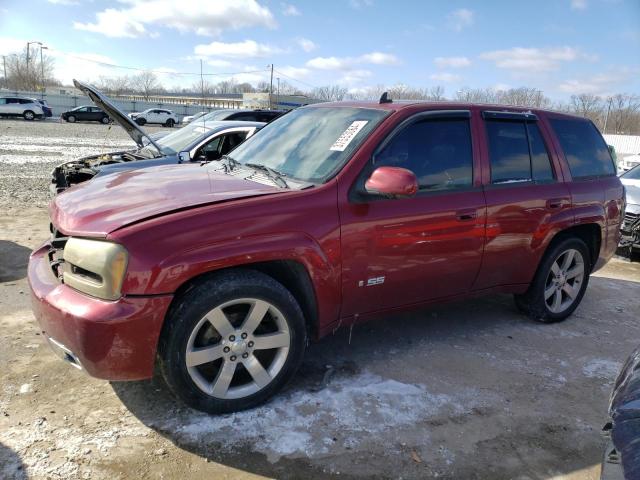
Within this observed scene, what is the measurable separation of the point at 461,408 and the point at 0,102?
4074cm

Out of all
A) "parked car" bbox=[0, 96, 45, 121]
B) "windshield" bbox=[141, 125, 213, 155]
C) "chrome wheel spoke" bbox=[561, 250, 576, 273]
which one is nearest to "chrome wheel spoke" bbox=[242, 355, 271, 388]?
"chrome wheel spoke" bbox=[561, 250, 576, 273]

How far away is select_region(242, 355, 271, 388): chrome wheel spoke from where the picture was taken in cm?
303

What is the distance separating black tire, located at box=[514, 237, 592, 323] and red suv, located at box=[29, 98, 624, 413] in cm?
2

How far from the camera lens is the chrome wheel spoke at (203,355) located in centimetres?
284

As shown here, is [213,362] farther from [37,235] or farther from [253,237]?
[37,235]

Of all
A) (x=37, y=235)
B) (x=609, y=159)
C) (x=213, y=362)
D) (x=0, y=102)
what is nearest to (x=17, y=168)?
(x=37, y=235)

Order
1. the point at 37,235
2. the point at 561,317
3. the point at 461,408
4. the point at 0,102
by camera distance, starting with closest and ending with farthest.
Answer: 1. the point at 461,408
2. the point at 561,317
3. the point at 37,235
4. the point at 0,102

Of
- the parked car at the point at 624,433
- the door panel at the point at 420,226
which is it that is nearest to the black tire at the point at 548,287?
the door panel at the point at 420,226

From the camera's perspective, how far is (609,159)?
5.04m

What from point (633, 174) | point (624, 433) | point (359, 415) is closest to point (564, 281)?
point (359, 415)

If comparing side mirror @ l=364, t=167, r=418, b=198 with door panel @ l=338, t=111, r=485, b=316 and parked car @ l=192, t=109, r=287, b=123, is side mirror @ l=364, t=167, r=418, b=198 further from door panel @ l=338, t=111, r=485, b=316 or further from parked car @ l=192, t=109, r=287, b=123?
parked car @ l=192, t=109, r=287, b=123

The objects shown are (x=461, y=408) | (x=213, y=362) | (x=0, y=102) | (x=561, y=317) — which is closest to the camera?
(x=213, y=362)

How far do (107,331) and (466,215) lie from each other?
2.52 m

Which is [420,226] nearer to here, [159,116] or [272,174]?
[272,174]
